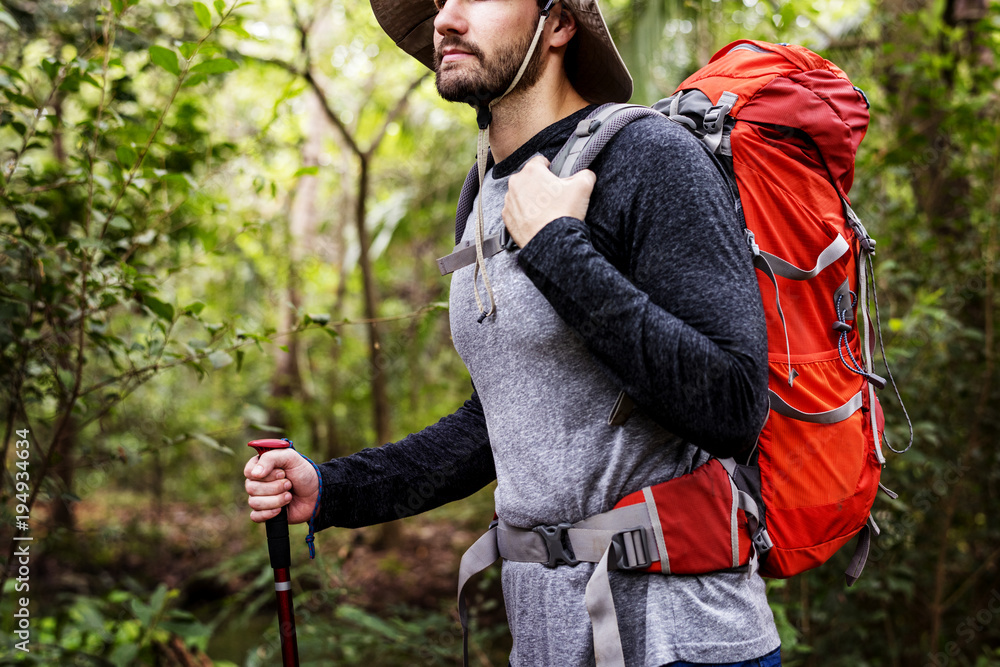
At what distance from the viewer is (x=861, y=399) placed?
4.50ft

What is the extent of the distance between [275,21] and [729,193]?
23.4 feet

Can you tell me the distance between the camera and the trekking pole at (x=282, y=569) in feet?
4.82

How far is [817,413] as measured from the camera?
4.20 ft

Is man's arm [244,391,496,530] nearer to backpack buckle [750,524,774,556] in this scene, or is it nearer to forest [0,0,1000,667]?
forest [0,0,1000,667]

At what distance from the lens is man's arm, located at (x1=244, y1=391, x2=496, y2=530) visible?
149cm

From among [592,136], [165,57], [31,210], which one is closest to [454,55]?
[592,136]

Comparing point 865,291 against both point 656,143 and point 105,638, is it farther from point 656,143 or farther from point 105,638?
point 105,638

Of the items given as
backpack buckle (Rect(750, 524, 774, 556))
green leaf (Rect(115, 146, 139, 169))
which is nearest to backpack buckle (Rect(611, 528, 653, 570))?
backpack buckle (Rect(750, 524, 774, 556))

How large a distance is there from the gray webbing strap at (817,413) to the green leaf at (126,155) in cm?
180

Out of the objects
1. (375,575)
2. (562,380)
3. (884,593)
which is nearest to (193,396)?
(375,575)

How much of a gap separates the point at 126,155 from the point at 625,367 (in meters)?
1.64

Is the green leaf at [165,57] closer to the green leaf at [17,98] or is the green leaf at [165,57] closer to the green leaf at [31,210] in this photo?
the green leaf at [17,98]

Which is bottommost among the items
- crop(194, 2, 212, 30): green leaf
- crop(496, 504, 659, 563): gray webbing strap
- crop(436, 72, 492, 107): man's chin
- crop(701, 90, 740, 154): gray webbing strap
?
crop(496, 504, 659, 563): gray webbing strap

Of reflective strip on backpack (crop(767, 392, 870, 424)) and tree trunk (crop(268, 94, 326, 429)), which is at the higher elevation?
tree trunk (crop(268, 94, 326, 429))
